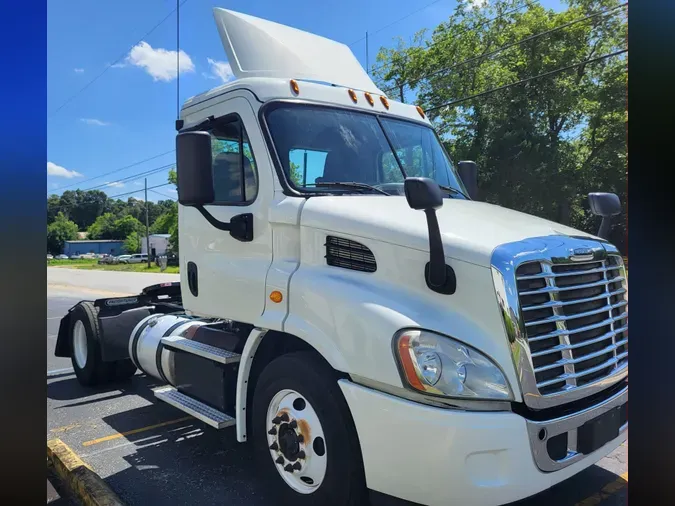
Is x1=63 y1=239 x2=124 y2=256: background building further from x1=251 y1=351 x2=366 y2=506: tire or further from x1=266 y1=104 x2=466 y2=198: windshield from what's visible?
x1=251 y1=351 x2=366 y2=506: tire

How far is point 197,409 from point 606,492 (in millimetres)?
2904

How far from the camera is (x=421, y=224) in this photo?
285 cm

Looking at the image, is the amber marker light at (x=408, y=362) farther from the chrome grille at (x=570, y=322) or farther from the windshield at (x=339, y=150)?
the windshield at (x=339, y=150)

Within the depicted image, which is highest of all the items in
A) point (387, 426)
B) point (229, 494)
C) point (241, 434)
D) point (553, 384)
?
point (553, 384)

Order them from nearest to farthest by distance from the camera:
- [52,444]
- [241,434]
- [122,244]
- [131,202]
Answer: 1. [241,434]
2. [52,444]
3. [131,202]
4. [122,244]

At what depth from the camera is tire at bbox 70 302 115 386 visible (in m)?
6.18

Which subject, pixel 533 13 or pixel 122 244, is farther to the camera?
pixel 122 244

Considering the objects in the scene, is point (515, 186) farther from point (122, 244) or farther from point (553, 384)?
point (122, 244)

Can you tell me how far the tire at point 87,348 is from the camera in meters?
6.18

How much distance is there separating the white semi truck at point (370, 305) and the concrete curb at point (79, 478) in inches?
30.0

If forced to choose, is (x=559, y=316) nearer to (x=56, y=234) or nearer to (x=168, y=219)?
(x=56, y=234)

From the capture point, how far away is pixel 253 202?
3627mm

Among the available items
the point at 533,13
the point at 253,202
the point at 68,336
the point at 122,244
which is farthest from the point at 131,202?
the point at 253,202
